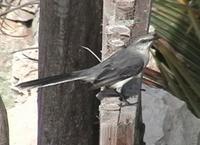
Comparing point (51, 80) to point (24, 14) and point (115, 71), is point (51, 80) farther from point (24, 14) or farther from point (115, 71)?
point (24, 14)

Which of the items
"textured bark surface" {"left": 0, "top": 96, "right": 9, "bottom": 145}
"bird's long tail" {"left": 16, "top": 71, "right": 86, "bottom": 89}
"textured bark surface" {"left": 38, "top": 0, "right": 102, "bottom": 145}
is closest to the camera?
"bird's long tail" {"left": 16, "top": 71, "right": 86, "bottom": 89}

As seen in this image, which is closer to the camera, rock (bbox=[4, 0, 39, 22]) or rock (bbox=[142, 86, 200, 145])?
rock (bbox=[142, 86, 200, 145])

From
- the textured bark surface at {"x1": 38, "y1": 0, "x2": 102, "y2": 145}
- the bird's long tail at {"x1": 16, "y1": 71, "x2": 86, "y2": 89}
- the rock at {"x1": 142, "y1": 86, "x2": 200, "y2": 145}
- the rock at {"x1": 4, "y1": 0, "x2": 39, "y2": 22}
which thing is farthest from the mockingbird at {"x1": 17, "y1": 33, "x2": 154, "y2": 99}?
the rock at {"x1": 4, "y1": 0, "x2": 39, "y2": 22}

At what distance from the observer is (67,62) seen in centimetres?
317

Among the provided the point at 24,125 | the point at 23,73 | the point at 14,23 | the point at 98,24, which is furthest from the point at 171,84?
the point at 14,23

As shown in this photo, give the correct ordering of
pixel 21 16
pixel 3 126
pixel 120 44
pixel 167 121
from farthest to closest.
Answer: pixel 21 16, pixel 167 121, pixel 3 126, pixel 120 44

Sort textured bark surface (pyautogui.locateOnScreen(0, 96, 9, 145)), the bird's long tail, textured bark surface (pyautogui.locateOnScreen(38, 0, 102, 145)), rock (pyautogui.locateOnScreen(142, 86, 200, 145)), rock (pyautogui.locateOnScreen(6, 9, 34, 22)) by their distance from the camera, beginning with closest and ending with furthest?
the bird's long tail, textured bark surface (pyautogui.locateOnScreen(38, 0, 102, 145)), textured bark surface (pyautogui.locateOnScreen(0, 96, 9, 145)), rock (pyautogui.locateOnScreen(142, 86, 200, 145)), rock (pyautogui.locateOnScreen(6, 9, 34, 22))

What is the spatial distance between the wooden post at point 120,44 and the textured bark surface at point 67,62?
0.72 feet

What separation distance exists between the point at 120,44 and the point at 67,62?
45 cm

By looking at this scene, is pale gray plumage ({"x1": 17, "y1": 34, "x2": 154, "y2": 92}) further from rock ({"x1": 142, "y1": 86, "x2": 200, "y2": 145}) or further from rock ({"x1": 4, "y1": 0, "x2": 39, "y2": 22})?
rock ({"x1": 4, "y1": 0, "x2": 39, "y2": 22})

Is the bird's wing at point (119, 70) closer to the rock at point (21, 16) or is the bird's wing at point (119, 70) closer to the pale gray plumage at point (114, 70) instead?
the pale gray plumage at point (114, 70)

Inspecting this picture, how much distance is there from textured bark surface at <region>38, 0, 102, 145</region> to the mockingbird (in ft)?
0.36

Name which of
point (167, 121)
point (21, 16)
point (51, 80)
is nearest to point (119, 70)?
point (51, 80)

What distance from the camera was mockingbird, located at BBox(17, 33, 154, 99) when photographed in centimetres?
Result: 294
